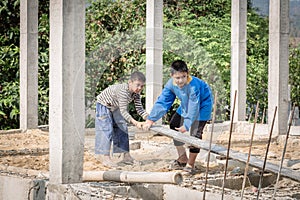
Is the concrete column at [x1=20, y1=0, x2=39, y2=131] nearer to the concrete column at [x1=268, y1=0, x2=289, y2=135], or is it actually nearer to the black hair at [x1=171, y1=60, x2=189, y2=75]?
the concrete column at [x1=268, y1=0, x2=289, y2=135]

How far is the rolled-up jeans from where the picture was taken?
305 inches

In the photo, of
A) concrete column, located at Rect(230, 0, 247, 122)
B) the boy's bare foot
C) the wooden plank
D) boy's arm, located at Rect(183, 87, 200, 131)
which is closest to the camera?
the wooden plank

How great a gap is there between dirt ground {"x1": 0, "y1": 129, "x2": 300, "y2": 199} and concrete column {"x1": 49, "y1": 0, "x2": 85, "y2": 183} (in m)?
1.29

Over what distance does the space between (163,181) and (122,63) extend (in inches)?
103

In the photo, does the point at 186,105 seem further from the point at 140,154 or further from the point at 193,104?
the point at 140,154

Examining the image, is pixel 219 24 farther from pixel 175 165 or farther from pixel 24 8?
pixel 175 165

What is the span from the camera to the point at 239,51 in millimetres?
13031

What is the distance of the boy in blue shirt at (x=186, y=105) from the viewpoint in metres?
7.19

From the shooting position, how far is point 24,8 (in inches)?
470

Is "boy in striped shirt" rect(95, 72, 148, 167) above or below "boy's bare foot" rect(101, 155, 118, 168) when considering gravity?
above

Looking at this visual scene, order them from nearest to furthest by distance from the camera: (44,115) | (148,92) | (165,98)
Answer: (165,98) → (148,92) → (44,115)

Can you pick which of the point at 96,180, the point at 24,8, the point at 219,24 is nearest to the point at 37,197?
the point at 96,180

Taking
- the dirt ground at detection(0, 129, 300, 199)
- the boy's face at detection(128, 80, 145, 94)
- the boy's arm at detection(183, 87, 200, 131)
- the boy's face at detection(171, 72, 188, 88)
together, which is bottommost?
the dirt ground at detection(0, 129, 300, 199)

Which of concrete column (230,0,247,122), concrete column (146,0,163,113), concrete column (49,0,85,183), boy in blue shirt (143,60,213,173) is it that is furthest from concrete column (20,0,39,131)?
concrete column (49,0,85,183)
